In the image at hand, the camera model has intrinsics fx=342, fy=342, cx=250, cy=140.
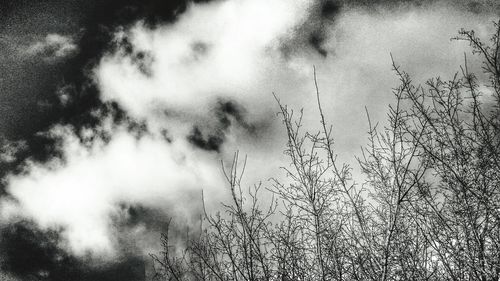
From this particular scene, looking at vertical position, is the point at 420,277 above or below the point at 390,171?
below

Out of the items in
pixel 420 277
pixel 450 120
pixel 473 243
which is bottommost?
pixel 420 277

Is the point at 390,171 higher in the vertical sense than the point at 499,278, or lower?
higher

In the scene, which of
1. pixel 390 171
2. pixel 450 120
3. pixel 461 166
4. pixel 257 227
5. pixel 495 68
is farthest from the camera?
pixel 390 171

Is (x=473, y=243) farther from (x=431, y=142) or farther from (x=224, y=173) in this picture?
(x=224, y=173)

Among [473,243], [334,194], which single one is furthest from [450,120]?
[334,194]

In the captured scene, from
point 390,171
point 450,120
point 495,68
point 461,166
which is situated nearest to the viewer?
point 495,68

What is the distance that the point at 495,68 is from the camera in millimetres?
3277

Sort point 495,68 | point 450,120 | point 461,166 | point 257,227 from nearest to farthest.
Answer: point 495,68 < point 257,227 < point 450,120 < point 461,166

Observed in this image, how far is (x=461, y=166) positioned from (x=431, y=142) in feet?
2.02

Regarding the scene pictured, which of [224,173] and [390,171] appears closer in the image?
[224,173]

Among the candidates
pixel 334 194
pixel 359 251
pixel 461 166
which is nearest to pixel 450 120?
pixel 461 166

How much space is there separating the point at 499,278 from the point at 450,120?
1.88 m

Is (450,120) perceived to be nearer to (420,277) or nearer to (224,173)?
(420,277)

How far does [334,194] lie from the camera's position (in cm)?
407
